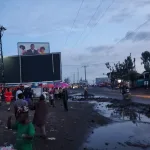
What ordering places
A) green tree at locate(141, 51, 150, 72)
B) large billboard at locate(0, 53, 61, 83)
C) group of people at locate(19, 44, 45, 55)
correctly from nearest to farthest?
Answer: 1. large billboard at locate(0, 53, 61, 83)
2. group of people at locate(19, 44, 45, 55)
3. green tree at locate(141, 51, 150, 72)

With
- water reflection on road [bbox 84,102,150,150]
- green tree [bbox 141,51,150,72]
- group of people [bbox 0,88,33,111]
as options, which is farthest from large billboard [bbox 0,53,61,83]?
green tree [bbox 141,51,150,72]

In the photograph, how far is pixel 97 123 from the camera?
1981cm

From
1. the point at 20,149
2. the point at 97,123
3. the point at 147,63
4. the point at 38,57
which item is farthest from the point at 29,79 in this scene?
the point at 147,63

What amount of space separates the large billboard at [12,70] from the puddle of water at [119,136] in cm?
1566

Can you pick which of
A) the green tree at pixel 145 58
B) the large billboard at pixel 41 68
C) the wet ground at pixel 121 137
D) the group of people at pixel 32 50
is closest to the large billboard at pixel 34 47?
the group of people at pixel 32 50

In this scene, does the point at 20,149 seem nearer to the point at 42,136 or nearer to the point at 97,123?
the point at 42,136

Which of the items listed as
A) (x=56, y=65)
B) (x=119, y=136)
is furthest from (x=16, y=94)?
(x=56, y=65)

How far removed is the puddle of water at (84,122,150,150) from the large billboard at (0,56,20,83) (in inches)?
617

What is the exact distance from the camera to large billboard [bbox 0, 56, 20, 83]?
107 feet

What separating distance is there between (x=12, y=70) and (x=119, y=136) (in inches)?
808

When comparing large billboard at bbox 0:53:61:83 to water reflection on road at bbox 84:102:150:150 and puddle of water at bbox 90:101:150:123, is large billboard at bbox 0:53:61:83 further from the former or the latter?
water reflection on road at bbox 84:102:150:150

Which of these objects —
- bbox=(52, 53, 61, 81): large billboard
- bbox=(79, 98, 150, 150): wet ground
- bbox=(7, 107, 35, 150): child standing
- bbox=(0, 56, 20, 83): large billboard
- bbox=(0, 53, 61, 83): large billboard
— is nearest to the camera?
bbox=(7, 107, 35, 150): child standing

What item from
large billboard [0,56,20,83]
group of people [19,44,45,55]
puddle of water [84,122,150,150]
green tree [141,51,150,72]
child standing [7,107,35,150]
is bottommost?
puddle of water [84,122,150,150]

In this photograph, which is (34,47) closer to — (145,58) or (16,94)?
(16,94)
